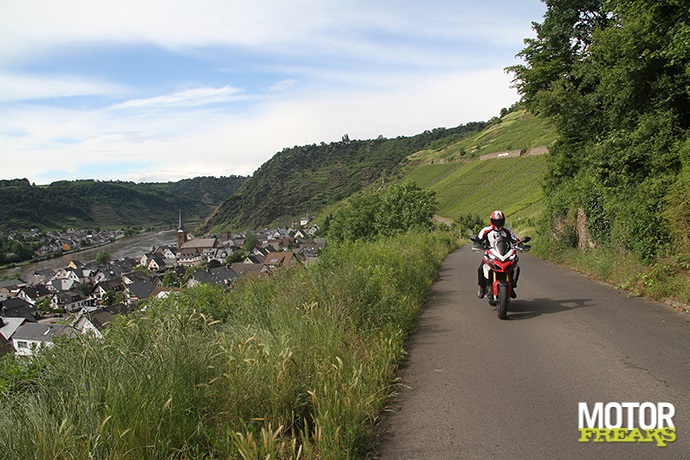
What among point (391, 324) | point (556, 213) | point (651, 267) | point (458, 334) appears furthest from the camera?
point (556, 213)

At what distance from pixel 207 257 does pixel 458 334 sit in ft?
322

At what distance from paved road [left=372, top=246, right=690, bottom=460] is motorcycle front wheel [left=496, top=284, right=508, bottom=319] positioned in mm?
164

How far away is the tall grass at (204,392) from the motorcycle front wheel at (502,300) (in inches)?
99.2

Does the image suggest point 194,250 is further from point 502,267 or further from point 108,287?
point 502,267

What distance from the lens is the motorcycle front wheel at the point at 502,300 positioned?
725cm

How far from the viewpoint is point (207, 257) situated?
99125 mm

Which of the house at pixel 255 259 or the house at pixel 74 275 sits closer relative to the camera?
the house at pixel 74 275

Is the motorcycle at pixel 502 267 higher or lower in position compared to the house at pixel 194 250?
higher

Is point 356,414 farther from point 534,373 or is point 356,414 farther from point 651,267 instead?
point 651,267

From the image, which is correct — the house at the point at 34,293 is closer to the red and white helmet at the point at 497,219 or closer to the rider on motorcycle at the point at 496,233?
the rider on motorcycle at the point at 496,233

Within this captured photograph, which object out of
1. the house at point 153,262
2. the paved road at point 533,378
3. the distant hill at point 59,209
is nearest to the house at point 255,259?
the house at point 153,262

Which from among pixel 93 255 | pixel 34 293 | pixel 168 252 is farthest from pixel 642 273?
pixel 93 255

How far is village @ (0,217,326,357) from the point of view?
5.17 meters

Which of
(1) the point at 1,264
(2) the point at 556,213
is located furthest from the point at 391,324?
(1) the point at 1,264
